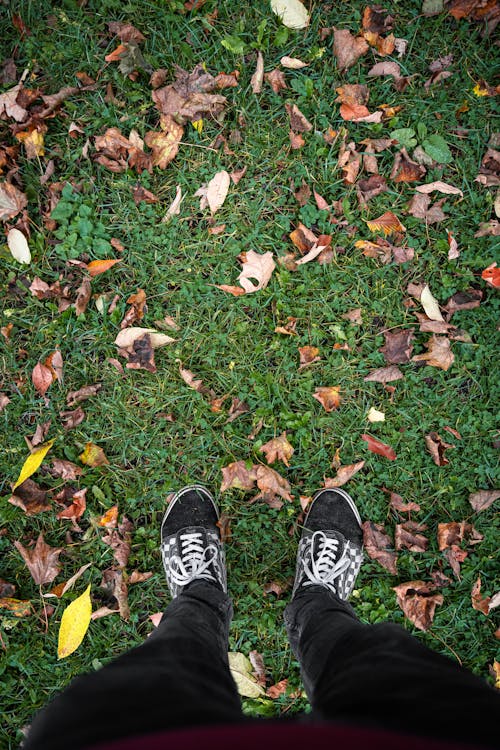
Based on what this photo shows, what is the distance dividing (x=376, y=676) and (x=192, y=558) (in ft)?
4.38

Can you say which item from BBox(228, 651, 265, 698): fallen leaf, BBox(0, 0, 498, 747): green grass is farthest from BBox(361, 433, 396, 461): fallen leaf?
BBox(228, 651, 265, 698): fallen leaf

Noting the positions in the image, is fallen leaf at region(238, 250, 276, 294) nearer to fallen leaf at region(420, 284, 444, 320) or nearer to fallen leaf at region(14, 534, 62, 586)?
fallen leaf at region(420, 284, 444, 320)

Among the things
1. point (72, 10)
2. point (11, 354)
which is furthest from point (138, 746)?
point (72, 10)

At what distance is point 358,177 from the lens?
102 inches

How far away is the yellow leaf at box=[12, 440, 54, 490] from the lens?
250cm

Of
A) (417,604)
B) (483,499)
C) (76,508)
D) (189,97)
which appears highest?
(189,97)

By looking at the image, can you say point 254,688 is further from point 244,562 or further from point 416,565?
point 416,565

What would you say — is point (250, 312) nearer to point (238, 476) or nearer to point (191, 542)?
point (238, 476)

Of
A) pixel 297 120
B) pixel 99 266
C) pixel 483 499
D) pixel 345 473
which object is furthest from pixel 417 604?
pixel 297 120

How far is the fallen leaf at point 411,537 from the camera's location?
2502mm

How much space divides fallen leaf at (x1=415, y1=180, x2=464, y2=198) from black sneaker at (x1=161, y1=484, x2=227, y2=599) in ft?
6.64

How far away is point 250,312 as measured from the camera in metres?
2.56

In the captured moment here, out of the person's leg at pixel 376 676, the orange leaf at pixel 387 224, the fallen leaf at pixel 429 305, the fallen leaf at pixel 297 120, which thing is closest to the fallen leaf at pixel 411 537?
the person's leg at pixel 376 676

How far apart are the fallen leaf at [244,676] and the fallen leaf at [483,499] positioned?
1.45 m
